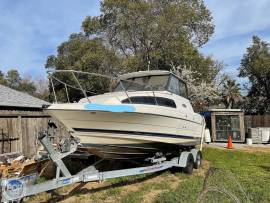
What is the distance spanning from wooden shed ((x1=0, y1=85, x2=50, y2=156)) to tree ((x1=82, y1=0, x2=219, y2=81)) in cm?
1438

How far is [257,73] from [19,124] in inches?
1201

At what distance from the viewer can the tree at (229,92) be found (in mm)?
40438

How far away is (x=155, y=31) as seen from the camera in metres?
28.0

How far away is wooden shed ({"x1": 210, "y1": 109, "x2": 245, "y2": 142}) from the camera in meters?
23.9

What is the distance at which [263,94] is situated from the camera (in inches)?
1570

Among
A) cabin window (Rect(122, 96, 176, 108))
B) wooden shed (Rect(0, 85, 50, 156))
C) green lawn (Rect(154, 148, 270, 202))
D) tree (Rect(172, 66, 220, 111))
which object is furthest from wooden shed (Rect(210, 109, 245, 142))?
cabin window (Rect(122, 96, 176, 108))

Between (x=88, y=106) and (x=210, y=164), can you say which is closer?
(x=88, y=106)

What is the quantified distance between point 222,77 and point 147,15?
17.1 meters

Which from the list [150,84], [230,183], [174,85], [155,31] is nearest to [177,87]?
[174,85]

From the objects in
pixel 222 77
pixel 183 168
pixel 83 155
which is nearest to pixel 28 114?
pixel 83 155

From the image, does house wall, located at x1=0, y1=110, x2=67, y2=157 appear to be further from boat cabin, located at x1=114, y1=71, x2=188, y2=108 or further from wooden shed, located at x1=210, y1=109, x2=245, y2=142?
wooden shed, located at x1=210, y1=109, x2=245, y2=142

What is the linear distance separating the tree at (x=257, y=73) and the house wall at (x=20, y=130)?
28.3 meters

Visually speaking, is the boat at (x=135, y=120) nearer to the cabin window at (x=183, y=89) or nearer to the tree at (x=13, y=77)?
the cabin window at (x=183, y=89)

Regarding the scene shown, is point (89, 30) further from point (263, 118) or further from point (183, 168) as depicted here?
point (183, 168)
